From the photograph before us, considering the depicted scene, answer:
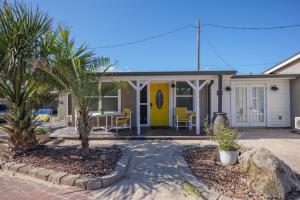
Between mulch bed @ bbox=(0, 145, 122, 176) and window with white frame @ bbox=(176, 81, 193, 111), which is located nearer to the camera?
mulch bed @ bbox=(0, 145, 122, 176)

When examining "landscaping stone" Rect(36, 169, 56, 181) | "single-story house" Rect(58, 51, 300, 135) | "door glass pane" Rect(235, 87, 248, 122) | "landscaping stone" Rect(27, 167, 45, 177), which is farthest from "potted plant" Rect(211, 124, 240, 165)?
"door glass pane" Rect(235, 87, 248, 122)

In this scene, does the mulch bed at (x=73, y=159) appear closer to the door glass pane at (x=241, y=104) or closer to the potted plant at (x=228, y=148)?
the potted plant at (x=228, y=148)

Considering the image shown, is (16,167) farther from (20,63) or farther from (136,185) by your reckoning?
(136,185)

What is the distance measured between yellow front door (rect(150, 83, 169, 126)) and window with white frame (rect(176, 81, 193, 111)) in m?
0.58

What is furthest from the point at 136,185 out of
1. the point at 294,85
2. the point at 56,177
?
the point at 294,85

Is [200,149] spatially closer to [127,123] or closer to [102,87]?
[102,87]

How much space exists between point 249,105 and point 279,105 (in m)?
1.48

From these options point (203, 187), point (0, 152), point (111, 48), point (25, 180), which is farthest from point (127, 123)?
point (111, 48)

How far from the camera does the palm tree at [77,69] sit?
533 centimetres

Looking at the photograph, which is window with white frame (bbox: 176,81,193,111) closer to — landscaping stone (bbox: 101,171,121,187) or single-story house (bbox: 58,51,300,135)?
single-story house (bbox: 58,51,300,135)

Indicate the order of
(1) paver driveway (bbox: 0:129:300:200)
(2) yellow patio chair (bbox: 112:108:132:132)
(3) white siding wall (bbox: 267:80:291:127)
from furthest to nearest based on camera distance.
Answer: (3) white siding wall (bbox: 267:80:291:127) < (2) yellow patio chair (bbox: 112:108:132:132) < (1) paver driveway (bbox: 0:129:300:200)

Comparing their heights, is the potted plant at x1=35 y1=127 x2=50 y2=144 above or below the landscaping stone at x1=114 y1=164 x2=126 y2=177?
above

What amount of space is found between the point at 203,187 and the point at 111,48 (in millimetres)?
21132

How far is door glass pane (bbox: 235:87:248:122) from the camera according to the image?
1152 centimetres
